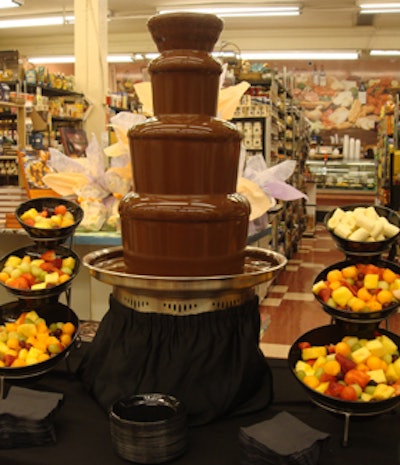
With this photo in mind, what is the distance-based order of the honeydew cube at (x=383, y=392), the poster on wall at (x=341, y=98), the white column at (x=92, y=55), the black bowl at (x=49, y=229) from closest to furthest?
the honeydew cube at (x=383, y=392)
the black bowl at (x=49, y=229)
the white column at (x=92, y=55)
the poster on wall at (x=341, y=98)

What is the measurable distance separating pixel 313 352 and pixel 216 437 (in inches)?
11.4

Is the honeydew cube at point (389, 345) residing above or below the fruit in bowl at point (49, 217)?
below

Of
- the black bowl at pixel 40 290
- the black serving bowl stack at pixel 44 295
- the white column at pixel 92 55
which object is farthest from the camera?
the white column at pixel 92 55

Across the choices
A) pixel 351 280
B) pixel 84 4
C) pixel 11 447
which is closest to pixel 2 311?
pixel 11 447

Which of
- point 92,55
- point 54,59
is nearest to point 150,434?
point 92,55

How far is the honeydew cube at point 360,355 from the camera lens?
1.27m

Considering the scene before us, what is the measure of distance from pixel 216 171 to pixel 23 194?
7.22 feet

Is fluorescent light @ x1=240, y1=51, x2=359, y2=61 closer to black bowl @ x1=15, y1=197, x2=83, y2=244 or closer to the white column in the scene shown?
the white column

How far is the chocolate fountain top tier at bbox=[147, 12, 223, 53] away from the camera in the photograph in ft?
4.29

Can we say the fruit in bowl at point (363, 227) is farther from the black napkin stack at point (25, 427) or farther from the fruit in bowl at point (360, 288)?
the black napkin stack at point (25, 427)

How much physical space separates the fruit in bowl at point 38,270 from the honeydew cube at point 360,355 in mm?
757

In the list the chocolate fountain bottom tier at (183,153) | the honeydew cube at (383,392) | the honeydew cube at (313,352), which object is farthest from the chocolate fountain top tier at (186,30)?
the honeydew cube at (383,392)

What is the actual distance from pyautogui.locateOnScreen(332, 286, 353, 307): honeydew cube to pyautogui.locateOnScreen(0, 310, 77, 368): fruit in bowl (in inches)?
26.4

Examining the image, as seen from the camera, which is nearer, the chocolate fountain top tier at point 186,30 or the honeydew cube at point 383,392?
the honeydew cube at point 383,392
